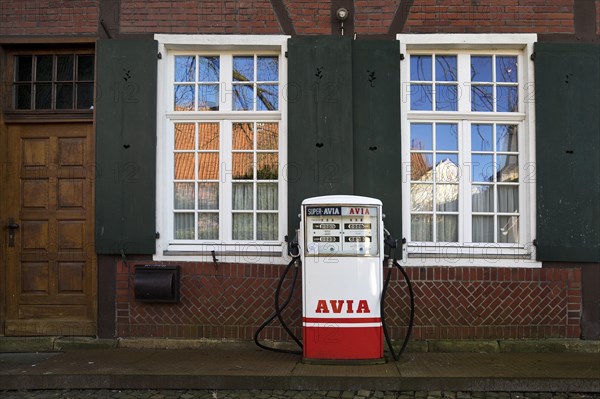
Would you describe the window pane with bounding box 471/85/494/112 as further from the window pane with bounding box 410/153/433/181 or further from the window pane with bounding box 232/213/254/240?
the window pane with bounding box 232/213/254/240

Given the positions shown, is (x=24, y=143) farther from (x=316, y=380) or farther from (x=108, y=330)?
(x=316, y=380)

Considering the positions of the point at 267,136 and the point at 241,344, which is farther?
the point at 267,136

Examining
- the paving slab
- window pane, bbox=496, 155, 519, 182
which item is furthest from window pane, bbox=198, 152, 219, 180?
window pane, bbox=496, 155, 519, 182

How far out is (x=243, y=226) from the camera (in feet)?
21.8

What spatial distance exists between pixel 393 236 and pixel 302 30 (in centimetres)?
254

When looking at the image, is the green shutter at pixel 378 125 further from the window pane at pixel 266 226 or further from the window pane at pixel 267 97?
the window pane at pixel 266 226

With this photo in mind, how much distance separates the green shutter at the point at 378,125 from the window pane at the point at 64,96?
331cm

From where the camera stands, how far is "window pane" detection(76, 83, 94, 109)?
6.69 metres

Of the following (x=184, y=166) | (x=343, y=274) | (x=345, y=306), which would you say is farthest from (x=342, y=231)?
(x=184, y=166)

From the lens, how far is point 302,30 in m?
6.48

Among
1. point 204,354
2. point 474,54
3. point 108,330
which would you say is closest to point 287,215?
point 204,354

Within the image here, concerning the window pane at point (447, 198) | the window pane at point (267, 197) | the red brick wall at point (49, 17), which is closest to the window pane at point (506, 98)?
the window pane at point (447, 198)

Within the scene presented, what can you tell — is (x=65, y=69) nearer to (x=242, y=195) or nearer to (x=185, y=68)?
(x=185, y=68)

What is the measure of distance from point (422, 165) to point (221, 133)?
2.36 meters
